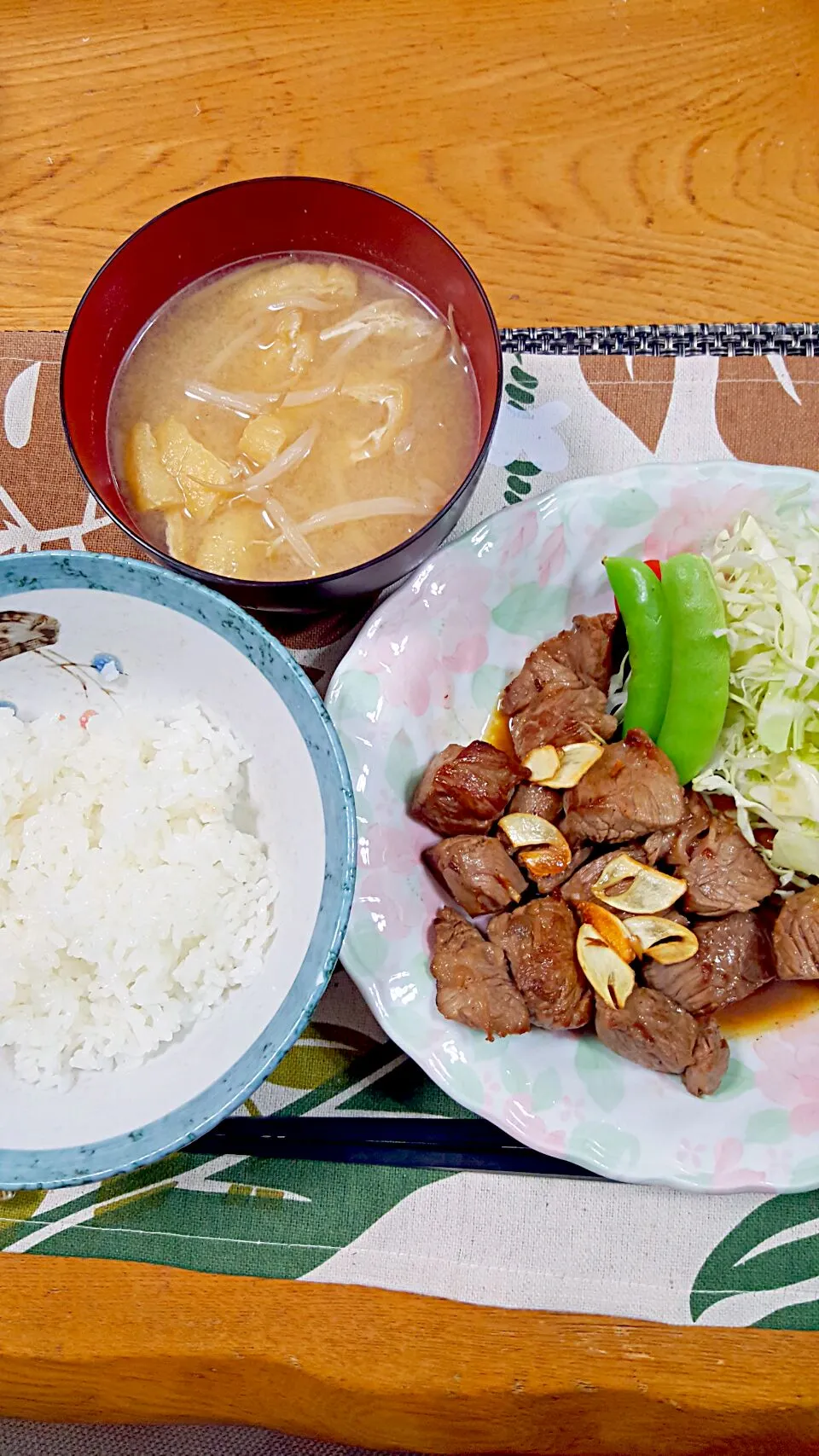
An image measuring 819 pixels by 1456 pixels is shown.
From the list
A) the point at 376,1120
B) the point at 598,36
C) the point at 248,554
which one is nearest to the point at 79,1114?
the point at 376,1120

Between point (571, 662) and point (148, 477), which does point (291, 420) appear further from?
point (571, 662)

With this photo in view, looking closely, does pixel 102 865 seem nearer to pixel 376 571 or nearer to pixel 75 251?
pixel 376 571

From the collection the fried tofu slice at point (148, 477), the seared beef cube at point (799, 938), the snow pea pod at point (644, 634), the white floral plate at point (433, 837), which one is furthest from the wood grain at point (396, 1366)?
the fried tofu slice at point (148, 477)

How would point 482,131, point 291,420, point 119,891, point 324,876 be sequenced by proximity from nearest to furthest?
A: point 324,876, point 119,891, point 291,420, point 482,131

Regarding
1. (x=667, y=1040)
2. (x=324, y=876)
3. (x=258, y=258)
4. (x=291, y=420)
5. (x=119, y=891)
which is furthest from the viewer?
(x=258, y=258)

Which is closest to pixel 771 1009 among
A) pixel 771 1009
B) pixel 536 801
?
pixel 771 1009

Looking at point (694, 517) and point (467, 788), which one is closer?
point (467, 788)

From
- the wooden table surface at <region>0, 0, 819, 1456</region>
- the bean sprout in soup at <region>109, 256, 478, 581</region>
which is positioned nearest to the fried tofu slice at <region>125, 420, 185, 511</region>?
the bean sprout in soup at <region>109, 256, 478, 581</region>

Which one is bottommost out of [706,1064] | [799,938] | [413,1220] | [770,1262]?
[770,1262]
